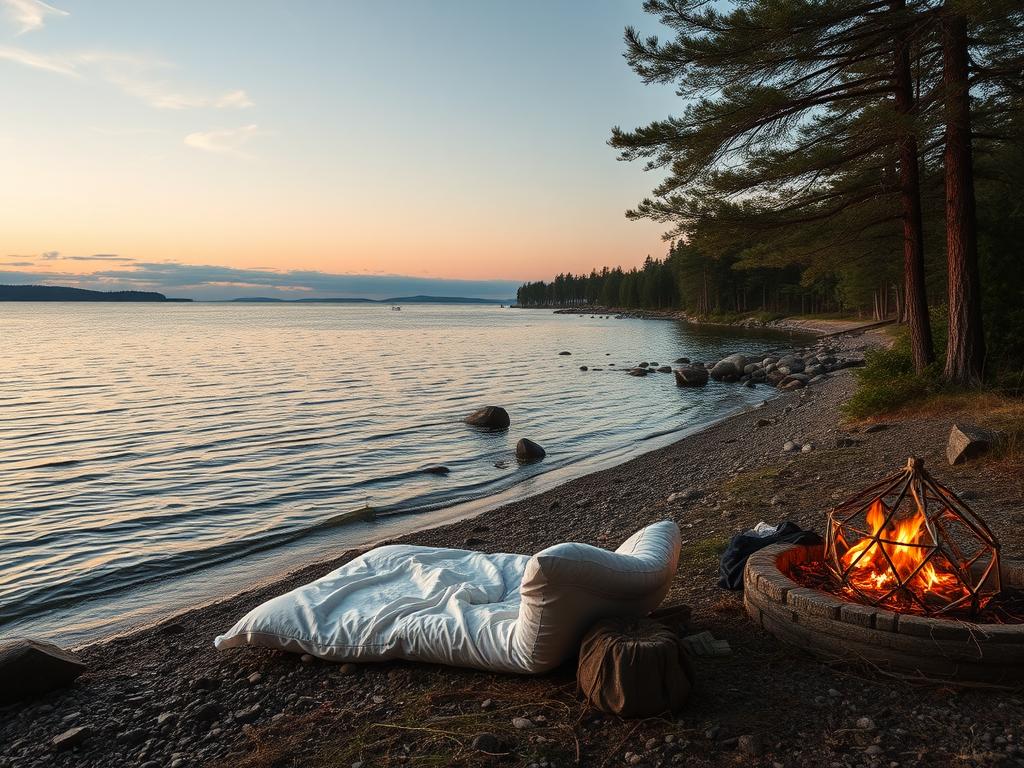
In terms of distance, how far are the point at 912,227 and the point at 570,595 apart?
13.4 meters

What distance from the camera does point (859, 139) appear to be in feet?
41.8

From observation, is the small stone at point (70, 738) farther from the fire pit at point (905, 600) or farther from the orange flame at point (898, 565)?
the orange flame at point (898, 565)

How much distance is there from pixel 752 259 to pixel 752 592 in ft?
42.6

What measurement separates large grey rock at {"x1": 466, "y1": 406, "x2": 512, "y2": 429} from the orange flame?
652 inches

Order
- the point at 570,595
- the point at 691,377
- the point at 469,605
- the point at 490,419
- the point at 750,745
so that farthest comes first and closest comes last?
1. the point at 691,377
2. the point at 490,419
3. the point at 469,605
4. the point at 570,595
5. the point at 750,745

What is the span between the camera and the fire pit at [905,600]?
4.14 m

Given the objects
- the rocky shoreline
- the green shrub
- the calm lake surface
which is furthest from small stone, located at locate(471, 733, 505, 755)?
the rocky shoreline

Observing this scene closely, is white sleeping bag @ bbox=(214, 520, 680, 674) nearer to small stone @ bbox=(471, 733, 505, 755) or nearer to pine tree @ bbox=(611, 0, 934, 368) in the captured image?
small stone @ bbox=(471, 733, 505, 755)

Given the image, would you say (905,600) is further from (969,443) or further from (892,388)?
(892,388)

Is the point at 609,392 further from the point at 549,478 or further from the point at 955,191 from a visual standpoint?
the point at 955,191

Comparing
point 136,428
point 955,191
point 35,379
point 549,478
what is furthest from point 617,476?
point 35,379

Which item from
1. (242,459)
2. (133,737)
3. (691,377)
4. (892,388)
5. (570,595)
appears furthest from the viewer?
(691,377)

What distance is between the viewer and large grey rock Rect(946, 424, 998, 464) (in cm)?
940

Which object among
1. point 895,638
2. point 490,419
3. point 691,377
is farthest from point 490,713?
point 691,377
